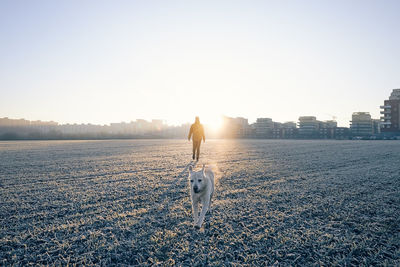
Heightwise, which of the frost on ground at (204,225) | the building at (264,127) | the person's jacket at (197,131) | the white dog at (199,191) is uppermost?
the building at (264,127)

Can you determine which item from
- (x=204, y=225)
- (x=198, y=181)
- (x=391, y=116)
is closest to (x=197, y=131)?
(x=198, y=181)

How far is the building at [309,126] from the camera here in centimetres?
10238

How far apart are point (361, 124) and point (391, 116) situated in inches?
984

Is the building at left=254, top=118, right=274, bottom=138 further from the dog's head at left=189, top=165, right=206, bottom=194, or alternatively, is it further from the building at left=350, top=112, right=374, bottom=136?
the dog's head at left=189, top=165, right=206, bottom=194

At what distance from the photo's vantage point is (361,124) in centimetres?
10331

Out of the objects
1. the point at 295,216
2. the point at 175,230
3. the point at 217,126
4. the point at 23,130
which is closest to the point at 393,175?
the point at 295,216

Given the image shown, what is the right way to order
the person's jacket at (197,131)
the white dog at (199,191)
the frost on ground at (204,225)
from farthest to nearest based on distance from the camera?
the person's jacket at (197,131)
the white dog at (199,191)
the frost on ground at (204,225)

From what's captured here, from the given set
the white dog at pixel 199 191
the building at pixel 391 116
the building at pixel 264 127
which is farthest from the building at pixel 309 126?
the white dog at pixel 199 191

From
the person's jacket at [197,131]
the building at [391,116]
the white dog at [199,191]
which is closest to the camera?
the white dog at [199,191]

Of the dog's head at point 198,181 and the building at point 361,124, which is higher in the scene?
the building at point 361,124

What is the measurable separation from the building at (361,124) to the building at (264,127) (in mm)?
37539

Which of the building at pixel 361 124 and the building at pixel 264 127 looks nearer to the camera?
the building at pixel 361 124

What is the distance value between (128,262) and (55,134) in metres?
84.9

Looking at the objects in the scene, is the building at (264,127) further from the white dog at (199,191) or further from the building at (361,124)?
the white dog at (199,191)
